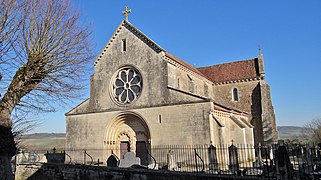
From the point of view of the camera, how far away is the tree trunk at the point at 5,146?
8930 mm

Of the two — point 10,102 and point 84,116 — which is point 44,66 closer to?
point 10,102

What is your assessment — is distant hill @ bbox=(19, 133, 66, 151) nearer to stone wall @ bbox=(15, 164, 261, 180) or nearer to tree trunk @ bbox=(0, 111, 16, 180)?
stone wall @ bbox=(15, 164, 261, 180)

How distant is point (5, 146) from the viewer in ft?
29.8

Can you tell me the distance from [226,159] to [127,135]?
830cm

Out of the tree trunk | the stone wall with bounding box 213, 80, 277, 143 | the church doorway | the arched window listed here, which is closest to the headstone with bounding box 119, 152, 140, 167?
the tree trunk

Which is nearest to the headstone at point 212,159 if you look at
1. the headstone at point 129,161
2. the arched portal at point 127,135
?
the headstone at point 129,161

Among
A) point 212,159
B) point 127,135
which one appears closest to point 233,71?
point 127,135

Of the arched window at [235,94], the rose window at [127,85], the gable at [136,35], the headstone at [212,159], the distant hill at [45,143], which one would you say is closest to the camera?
the headstone at [212,159]

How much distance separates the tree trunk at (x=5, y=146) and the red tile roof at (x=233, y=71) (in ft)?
85.2

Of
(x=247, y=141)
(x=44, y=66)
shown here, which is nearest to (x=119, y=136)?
(x=247, y=141)

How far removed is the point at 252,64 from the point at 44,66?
27423mm

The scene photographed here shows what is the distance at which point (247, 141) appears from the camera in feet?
72.1

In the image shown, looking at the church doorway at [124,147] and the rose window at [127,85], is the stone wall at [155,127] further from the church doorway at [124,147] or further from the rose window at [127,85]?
the rose window at [127,85]

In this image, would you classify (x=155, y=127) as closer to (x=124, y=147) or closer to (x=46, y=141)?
(x=124, y=147)
